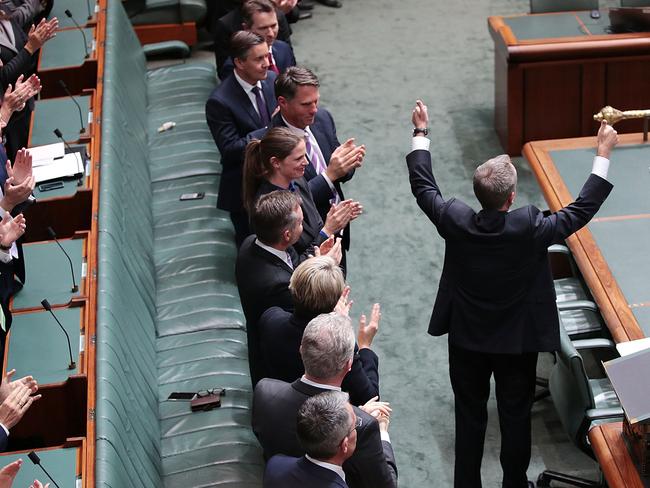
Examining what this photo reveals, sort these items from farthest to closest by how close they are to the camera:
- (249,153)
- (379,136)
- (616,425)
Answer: (379,136) < (249,153) < (616,425)

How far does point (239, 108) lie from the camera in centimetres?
526

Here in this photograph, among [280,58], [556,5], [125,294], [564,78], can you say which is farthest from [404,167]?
[125,294]

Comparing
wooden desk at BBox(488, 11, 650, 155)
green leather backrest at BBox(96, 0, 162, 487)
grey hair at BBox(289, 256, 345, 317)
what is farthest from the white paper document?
wooden desk at BBox(488, 11, 650, 155)

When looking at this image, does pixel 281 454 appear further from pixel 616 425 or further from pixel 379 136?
pixel 379 136

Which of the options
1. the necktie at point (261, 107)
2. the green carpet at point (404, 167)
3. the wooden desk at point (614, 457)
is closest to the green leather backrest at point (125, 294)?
the necktie at point (261, 107)

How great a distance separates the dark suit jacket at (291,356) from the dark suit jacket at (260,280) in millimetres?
147

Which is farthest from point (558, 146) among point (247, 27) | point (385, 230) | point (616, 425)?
point (616, 425)

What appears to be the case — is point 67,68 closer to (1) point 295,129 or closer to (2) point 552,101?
(1) point 295,129

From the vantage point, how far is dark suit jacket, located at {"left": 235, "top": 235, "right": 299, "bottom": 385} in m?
3.88

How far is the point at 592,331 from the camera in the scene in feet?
15.7

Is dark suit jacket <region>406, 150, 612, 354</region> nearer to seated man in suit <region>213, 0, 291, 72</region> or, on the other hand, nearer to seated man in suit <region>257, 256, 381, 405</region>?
seated man in suit <region>257, 256, 381, 405</region>

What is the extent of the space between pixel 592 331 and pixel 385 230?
187 centimetres

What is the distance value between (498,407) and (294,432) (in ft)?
4.12

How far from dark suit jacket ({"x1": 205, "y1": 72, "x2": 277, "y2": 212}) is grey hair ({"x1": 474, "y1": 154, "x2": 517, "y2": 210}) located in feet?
5.63
